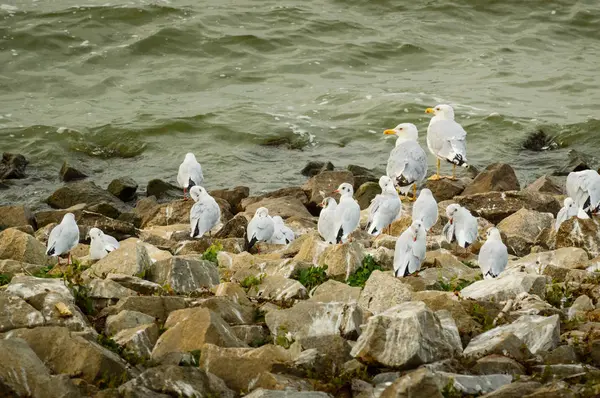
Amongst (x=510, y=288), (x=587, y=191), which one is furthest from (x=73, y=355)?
(x=587, y=191)

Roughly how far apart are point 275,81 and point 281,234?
12.1m

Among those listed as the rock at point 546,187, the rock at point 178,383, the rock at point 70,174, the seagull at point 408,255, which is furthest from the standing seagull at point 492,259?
the rock at point 70,174

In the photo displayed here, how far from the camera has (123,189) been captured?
50.9 ft

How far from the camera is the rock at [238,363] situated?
19.1 feet

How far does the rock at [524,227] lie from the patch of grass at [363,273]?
88.0 inches

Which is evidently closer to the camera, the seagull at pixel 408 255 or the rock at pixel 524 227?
the seagull at pixel 408 255

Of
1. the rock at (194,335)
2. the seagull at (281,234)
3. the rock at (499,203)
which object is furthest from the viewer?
the rock at (499,203)

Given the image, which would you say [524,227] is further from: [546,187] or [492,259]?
[546,187]

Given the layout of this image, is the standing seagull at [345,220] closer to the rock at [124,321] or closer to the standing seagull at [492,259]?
the standing seagull at [492,259]

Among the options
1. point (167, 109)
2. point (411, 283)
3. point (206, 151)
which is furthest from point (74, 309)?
point (167, 109)

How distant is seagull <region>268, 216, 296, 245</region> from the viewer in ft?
36.4

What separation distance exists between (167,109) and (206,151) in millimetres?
2574

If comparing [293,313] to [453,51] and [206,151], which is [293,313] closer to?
[206,151]

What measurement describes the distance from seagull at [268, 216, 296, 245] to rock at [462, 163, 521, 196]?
11.2 feet
